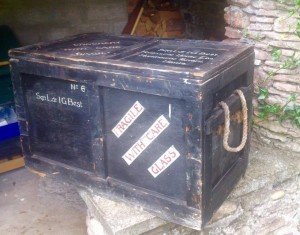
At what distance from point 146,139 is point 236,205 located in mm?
802

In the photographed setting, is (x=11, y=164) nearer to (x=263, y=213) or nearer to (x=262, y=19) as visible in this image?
(x=263, y=213)

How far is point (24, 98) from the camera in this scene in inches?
80.7

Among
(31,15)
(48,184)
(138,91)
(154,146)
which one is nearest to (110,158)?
(154,146)

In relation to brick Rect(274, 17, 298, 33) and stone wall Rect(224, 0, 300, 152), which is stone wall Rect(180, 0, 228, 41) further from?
brick Rect(274, 17, 298, 33)

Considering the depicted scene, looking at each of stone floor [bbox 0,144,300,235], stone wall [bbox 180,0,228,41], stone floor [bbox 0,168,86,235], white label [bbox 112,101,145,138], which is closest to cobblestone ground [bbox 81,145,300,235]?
stone floor [bbox 0,144,300,235]

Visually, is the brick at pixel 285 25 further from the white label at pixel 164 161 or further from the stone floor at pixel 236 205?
the white label at pixel 164 161

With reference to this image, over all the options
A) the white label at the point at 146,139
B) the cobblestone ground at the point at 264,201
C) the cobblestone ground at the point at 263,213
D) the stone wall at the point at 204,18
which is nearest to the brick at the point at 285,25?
the cobblestone ground at the point at 264,201

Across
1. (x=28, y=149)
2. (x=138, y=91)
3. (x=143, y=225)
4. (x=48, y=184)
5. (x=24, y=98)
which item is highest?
(x=138, y=91)

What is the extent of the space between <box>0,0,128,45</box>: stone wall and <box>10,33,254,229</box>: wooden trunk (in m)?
1.77

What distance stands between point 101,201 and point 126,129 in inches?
18.7

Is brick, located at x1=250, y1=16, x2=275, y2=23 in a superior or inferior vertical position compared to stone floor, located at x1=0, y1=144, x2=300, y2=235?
superior

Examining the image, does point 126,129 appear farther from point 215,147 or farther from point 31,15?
point 31,15

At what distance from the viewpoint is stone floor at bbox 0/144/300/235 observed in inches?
85.4

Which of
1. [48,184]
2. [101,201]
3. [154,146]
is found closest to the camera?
[154,146]
